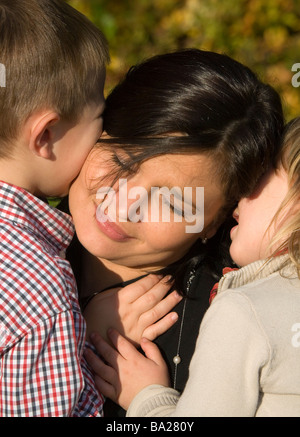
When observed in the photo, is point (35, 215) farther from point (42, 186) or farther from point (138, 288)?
point (138, 288)

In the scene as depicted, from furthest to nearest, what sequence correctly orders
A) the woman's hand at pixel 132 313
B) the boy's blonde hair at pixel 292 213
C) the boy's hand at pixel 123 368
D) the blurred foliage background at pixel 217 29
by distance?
the blurred foliage background at pixel 217 29 → the woman's hand at pixel 132 313 → the boy's hand at pixel 123 368 → the boy's blonde hair at pixel 292 213

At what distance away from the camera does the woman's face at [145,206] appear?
1.98 m

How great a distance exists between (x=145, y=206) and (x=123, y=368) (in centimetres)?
56

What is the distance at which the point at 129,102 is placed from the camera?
2.08 meters

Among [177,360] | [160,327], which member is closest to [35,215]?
[160,327]

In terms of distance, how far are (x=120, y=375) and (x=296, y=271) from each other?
2.30ft

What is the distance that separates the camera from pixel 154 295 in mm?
2240

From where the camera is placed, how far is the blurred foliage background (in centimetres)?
486

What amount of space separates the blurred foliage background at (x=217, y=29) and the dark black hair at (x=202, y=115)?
2724mm

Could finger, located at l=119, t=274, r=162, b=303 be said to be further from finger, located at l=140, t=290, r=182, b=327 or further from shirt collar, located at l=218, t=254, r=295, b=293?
shirt collar, located at l=218, t=254, r=295, b=293

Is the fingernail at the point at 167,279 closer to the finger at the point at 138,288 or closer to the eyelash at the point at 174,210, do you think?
the finger at the point at 138,288

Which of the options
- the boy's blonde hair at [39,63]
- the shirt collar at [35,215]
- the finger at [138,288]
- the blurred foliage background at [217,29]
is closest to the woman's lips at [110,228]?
the shirt collar at [35,215]

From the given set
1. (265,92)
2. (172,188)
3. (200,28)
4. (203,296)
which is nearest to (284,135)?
(265,92)

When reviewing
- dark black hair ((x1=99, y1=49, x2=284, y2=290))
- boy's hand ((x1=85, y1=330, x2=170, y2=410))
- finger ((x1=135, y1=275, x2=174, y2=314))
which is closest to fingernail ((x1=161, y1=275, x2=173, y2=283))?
finger ((x1=135, y1=275, x2=174, y2=314))
